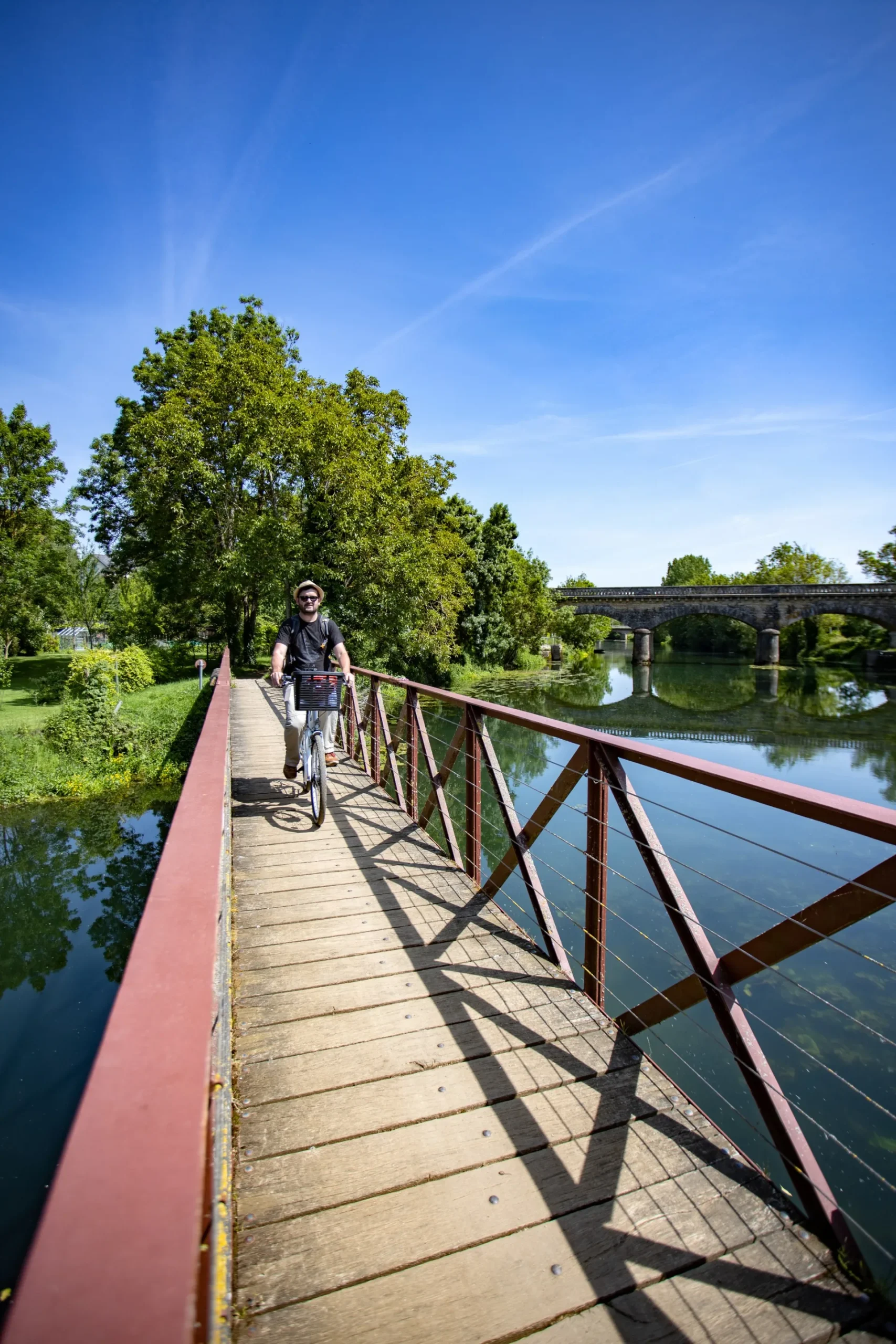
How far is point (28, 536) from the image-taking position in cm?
2594

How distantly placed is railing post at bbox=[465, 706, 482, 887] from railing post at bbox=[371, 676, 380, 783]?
2.40 meters

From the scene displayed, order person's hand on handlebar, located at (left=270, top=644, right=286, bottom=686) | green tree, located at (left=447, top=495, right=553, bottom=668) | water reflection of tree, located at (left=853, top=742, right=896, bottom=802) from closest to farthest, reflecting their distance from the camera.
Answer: person's hand on handlebar, located at (left=270, top=644, right=286, bottom=686) < water reflection of tree, located at (left=853, top=742, right=896, bottom=802) < green tree, located at (left=447, top=495, right=553, bottom=668)

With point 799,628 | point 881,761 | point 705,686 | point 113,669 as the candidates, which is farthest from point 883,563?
point 113,669

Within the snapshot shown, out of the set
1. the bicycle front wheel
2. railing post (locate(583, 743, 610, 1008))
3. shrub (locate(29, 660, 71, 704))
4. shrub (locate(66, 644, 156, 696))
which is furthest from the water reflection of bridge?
shrub (locate(29, 660, 71, 704))

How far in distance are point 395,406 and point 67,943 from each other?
19.3 meters

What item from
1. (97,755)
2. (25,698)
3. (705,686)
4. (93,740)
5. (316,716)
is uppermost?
(316,716)

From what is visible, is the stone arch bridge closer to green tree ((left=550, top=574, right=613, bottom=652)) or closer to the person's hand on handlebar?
green tree ((left=550, top=574, right=613, bottom=652))

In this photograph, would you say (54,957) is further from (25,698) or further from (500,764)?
(25,698)

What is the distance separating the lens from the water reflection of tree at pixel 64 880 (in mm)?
8523

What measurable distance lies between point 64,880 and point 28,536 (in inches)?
810

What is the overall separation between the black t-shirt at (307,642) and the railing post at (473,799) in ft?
5.19

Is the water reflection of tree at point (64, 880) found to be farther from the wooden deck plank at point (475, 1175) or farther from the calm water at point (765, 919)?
the wooden deck plank at point (475, 1175)

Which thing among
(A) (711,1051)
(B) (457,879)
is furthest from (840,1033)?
(B) (457,879)

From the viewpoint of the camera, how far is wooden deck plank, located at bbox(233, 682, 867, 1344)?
157 centimetres
